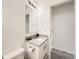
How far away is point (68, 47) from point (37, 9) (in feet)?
6.31

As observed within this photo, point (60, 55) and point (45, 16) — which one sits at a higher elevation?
point (45, 16)

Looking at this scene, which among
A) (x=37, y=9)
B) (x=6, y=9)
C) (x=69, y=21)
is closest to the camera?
(x=6, y=9)

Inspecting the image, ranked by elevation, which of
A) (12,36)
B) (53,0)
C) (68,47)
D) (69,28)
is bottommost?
(68,47)

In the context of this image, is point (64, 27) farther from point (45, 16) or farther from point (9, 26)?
point (9, 26)

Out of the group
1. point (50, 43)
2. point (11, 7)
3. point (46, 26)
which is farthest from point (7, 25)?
point (50, 43)

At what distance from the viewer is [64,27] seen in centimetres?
221

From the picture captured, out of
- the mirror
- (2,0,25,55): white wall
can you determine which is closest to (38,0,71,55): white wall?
the mirror

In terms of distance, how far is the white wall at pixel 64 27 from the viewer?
207 centimetres

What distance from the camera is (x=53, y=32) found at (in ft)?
8.14

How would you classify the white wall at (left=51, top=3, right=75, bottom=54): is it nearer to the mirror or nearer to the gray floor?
the gray floor

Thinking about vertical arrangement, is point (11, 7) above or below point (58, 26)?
above

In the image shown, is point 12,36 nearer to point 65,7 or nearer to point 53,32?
point 53,32

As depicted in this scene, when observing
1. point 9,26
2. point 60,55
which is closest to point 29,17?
point 9,26

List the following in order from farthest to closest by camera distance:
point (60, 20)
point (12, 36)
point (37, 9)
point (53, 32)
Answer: point (37, 9) → point (53, 32) → point (60, 20) → point (12, 36)
